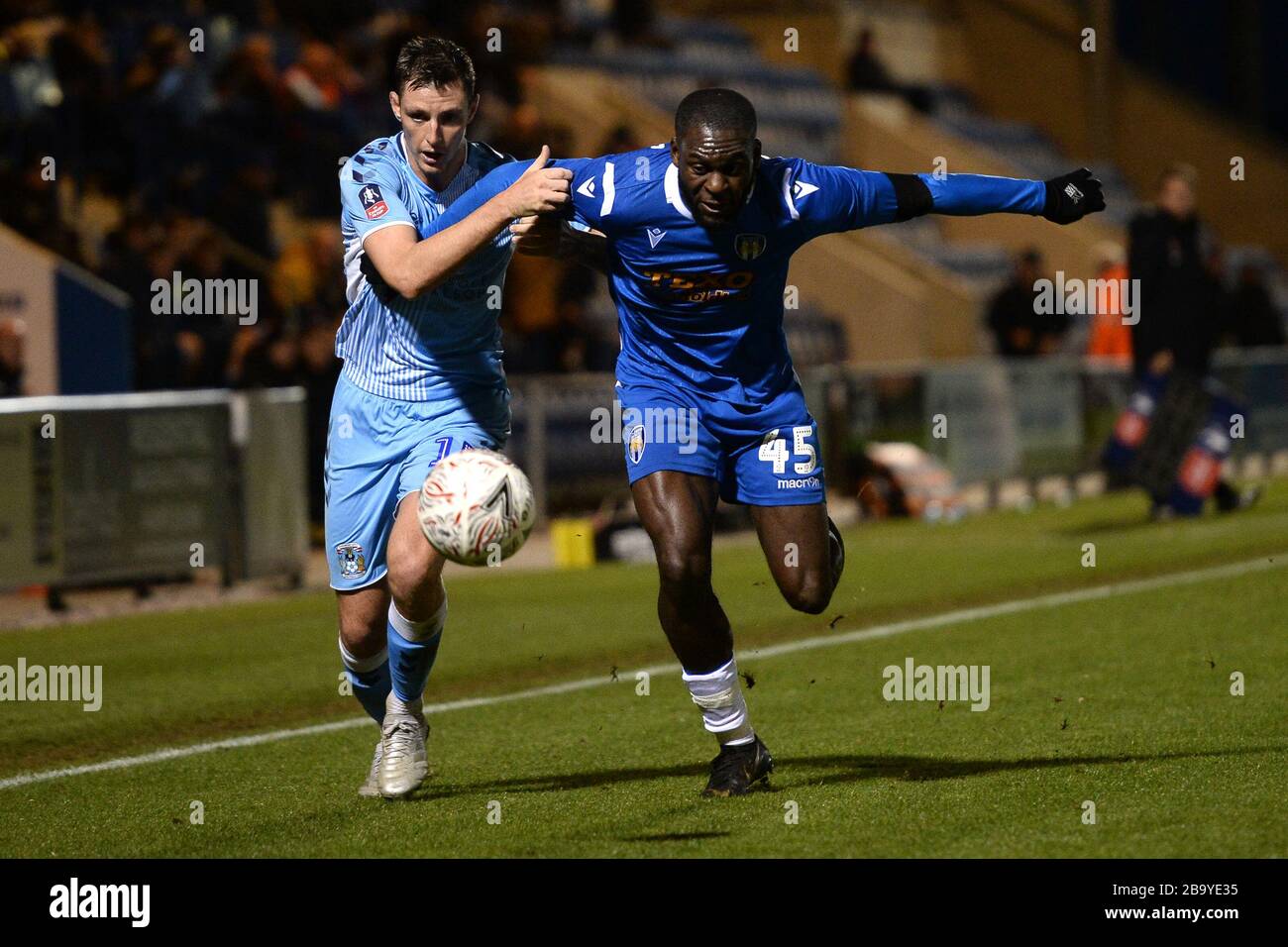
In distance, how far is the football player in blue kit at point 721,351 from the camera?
632cm

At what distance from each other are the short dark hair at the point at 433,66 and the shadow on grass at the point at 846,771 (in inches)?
93.4

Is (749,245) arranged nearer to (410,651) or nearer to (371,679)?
(410,651)

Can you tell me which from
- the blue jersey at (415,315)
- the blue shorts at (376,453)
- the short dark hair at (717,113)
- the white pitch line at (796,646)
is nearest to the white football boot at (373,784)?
the blue shorts at (376,453)

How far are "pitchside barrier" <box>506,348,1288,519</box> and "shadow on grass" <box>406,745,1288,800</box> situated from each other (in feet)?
32.4

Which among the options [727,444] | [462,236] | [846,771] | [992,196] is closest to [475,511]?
[462,236]

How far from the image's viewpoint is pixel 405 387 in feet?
21.9

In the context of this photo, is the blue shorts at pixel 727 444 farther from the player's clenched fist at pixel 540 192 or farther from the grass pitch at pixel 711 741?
the grass pitch at pixel 711 741

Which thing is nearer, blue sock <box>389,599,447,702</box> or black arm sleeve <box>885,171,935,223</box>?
black arm sleeve <box>885,171,935,223</box>

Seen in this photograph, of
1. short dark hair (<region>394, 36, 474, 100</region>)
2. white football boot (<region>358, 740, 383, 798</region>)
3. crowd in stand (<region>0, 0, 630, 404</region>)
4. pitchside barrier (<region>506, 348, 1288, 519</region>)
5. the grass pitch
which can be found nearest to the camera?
the grass pitch

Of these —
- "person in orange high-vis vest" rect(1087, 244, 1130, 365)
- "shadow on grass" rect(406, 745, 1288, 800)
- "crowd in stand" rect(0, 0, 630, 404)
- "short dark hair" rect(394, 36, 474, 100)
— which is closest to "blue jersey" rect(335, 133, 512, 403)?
"short dark hair" rect(394, 36, 474, 100)

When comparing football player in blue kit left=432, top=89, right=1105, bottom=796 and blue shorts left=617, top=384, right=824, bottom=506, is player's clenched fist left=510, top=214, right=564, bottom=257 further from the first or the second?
blue shorts left=617, top=384, right=824, bottom=506

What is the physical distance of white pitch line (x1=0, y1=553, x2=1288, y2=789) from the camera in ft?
25.7

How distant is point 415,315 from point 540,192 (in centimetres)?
87

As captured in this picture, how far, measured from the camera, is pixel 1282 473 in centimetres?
2152
